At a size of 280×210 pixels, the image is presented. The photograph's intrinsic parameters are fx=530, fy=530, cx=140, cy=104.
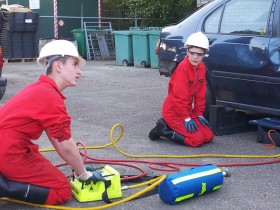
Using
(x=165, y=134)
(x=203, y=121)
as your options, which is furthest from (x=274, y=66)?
(x=165, y=134)

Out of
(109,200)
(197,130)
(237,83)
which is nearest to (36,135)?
(109,200)

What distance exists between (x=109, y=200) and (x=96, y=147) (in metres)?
1.71

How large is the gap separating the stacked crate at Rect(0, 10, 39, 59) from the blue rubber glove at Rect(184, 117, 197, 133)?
1238 centimetres

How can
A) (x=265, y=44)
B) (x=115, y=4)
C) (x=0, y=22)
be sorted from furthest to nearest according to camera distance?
1. (x=115, y=4)
2. (x=0, y=22)
3. (x=265, y=44)

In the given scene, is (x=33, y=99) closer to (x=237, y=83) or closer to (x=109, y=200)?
(x=109, y=200)

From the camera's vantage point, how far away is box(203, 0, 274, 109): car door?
18.8 feet

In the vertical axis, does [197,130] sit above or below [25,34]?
below

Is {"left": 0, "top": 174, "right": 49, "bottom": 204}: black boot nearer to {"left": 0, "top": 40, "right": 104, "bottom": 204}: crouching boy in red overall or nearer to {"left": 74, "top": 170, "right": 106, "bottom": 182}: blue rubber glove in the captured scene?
{"left": 0, "top": 40, "right": 104, "bottom": 204}: crouching boy in red overall

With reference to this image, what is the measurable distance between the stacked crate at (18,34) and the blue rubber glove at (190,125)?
12.4m

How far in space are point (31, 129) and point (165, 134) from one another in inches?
92.0

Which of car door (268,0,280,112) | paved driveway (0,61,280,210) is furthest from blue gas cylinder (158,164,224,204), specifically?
car door (268,0,280,112)

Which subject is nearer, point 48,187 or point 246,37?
point 48,187

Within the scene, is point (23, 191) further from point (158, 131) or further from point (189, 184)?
point (158, 131)

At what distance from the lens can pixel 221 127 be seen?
632 cm
